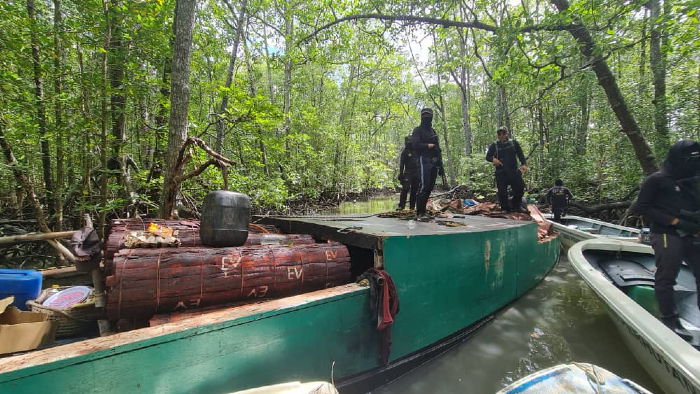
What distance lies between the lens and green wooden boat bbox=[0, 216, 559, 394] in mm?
1290

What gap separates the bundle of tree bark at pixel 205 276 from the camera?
5.41 feet

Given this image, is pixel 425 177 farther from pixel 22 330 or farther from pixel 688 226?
pixel 22 330

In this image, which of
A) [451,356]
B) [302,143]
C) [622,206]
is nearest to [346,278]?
[451,356]

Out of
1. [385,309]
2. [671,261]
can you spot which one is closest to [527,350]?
[671,261]

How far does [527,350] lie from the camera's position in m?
3.41

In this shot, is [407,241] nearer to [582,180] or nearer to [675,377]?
[675,377]

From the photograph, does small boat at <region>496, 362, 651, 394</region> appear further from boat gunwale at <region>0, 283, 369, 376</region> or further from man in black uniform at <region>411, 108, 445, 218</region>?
man in black uniform at <region>411, 108, 445, 218</region>

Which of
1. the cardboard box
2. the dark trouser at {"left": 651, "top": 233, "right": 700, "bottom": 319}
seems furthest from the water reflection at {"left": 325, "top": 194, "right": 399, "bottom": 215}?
the cardboard box

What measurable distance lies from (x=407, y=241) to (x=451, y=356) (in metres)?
1.68

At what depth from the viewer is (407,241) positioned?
2.51 meters

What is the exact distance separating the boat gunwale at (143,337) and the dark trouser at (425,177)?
2.83m

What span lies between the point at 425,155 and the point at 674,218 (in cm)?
278

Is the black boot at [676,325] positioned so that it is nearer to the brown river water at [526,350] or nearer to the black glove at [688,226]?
the brown river water at [526,350]

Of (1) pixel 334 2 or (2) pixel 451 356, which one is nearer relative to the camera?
(2) pixel 451 356
